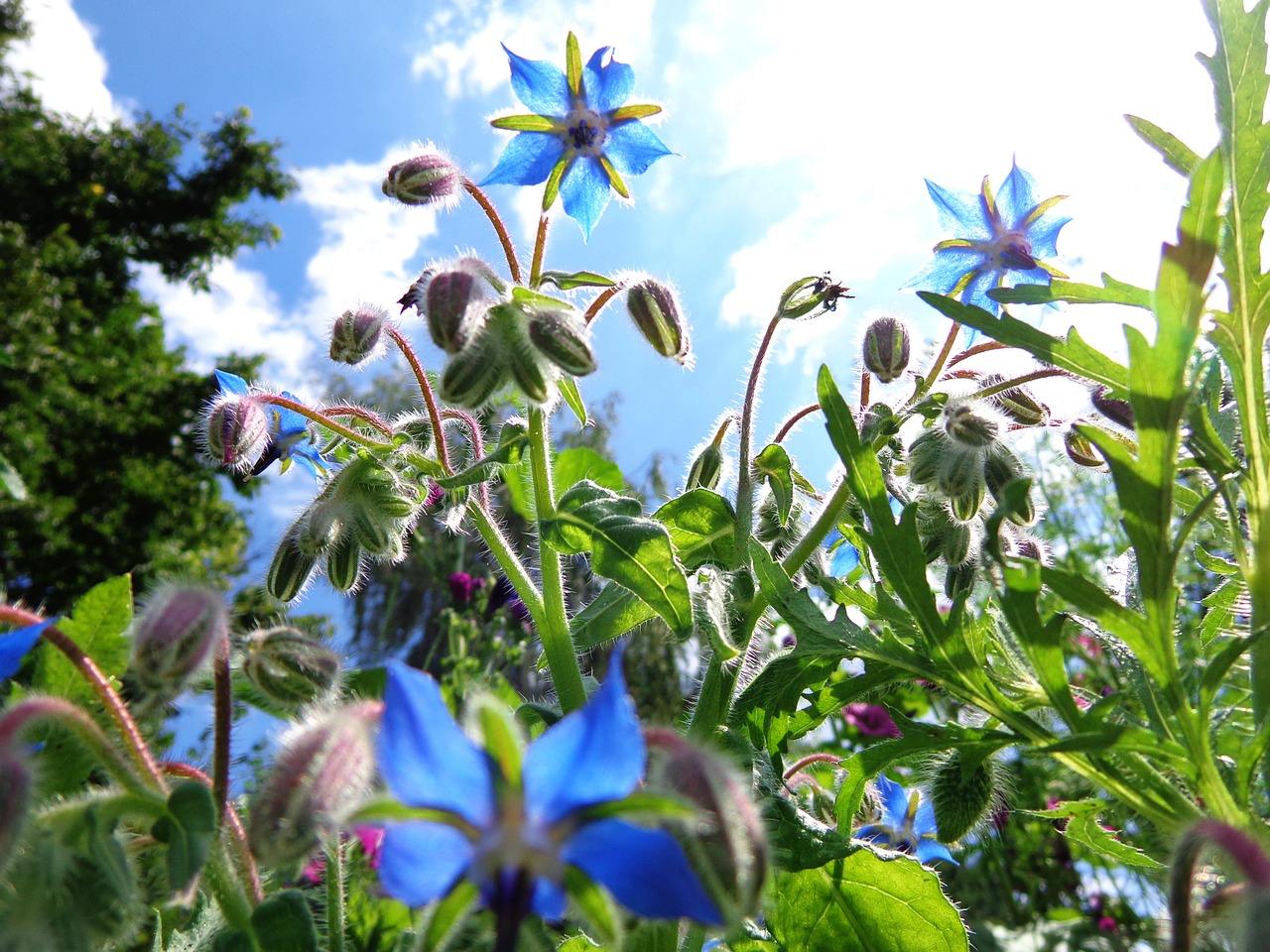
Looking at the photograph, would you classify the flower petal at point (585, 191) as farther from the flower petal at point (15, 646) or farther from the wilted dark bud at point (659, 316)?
the flower petal at point (15, 646)

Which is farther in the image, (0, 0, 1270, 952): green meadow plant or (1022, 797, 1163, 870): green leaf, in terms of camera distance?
(1022, 797, 1163, 870): green leaf

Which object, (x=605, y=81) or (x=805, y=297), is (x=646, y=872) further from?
(x=605, y=81)

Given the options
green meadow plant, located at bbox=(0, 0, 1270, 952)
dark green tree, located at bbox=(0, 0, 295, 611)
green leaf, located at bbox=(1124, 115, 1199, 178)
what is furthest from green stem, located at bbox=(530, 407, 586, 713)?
dark green tree, located at bbox=(0, 0, 295, 611)

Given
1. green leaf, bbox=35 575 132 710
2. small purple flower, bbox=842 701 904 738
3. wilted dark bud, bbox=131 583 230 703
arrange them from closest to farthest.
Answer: wilted dark bud, bbox=131 583 230 703
green leaf, bbox=35 575 132 710
small purple flower, bbox=842 701 904 738

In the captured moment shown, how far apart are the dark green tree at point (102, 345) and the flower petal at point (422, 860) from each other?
23.1 feet

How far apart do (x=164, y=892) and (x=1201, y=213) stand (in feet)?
2.53

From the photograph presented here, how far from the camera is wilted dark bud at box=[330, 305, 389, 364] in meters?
0.88

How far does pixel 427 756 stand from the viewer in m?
0.36

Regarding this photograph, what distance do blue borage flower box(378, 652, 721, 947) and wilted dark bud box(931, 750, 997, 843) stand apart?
1.56 feet

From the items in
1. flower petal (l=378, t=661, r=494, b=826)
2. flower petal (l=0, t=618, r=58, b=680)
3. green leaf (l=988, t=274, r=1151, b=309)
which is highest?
green leaf (l=988, t=274, r=1151, b=309)

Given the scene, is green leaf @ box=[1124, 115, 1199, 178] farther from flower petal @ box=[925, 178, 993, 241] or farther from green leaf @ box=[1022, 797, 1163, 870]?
green leaf @ box=[1022, 797, 1163, 870]

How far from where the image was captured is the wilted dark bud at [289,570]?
852 mm

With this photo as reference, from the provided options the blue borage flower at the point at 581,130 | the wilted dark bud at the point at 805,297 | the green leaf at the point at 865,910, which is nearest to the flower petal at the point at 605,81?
the blue borage flower at the point at 581,130

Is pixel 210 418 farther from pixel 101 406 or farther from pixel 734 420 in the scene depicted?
pixel 101 406
